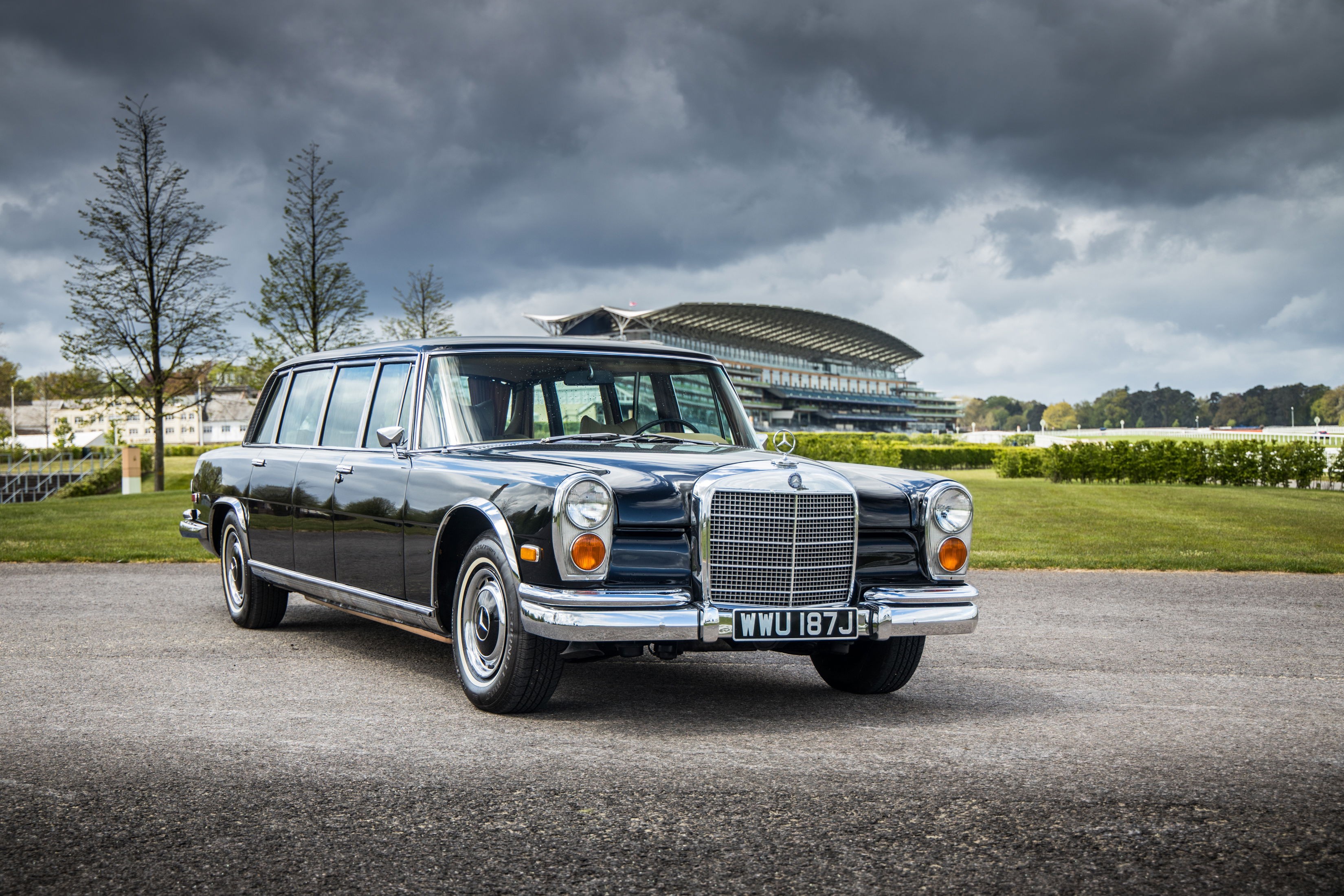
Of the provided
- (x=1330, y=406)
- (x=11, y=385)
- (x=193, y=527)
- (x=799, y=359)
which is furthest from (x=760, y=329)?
(x=193, y=527)

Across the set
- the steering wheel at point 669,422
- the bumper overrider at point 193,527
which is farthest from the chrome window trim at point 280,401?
the steering wheel at point 669,422

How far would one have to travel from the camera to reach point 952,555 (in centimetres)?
541

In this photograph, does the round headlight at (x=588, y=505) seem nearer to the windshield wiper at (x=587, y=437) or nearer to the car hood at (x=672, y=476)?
the car hood at (x=672, y=476)

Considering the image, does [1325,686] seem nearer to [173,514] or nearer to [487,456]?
[487,456]

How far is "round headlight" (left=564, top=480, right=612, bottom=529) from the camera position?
15.2 ft

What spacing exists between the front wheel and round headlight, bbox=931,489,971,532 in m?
1.93

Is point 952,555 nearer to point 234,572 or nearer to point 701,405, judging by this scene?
point 701,405

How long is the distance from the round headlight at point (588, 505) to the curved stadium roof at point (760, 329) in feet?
300

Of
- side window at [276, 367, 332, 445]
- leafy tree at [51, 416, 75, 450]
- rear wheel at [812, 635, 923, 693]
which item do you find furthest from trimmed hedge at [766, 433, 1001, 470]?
rear wheel at [812, 635, 923, 693]

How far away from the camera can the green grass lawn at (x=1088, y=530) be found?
12.7 m

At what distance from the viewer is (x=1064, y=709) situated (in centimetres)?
531

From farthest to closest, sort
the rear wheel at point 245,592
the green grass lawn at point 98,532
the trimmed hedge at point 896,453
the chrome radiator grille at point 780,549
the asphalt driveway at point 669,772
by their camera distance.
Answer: the trimmed hedge at point 896,453, the green grass lawn at point 98,532, the rear wheel at point 245,592, the chrome radiator grille at point 780,549, the asphalt driveway at point 669,772

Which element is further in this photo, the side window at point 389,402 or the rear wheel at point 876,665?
the side window at point 389,402

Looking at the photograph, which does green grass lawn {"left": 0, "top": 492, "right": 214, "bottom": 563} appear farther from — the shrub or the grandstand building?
the grandstand building
